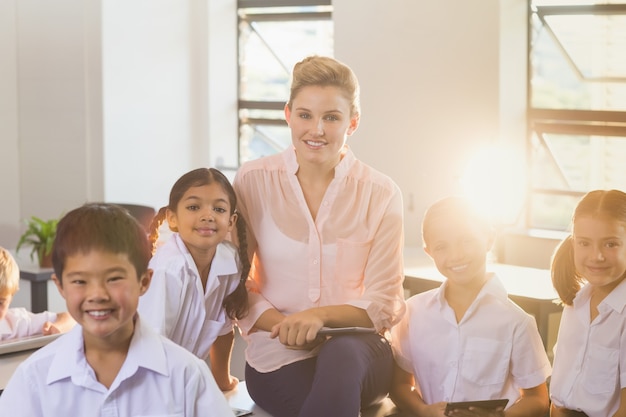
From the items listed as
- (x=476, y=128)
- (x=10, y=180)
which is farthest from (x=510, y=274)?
(x=10, y=180)

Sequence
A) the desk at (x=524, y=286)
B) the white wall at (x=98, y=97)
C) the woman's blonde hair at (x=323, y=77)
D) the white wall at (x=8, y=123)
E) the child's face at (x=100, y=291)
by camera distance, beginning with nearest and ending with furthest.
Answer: the child's face at (x=100, y=291) < the woman's blonde hair at (x=323, y=77) < the desk at (x=524, y=286) < the white wall at (x=98, y=97) < the white wall at (x=8, y=123)

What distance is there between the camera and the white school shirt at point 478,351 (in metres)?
2.59

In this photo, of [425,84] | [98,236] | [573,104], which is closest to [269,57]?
[425,84]

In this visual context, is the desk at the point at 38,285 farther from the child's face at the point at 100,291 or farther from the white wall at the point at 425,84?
the child's face at the point at 100,291

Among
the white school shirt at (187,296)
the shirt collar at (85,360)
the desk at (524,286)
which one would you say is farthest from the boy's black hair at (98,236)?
the desk at (524,286)

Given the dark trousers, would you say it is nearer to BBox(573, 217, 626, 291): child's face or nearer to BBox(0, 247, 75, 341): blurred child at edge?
BBox(573, 217, 626, 291): child's face

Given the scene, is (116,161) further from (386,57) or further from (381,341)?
(381,341)

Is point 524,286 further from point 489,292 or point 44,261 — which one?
point 44,261

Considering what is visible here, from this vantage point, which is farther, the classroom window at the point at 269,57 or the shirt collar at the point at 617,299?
the classroom window at the point at 269,57

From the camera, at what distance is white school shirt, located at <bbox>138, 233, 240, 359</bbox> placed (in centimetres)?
261

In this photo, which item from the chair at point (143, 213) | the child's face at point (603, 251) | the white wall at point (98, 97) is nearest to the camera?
the child's face at point (603, 251)

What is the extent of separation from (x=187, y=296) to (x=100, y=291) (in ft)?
2.65

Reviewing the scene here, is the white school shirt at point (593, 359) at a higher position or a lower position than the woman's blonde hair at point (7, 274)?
lower

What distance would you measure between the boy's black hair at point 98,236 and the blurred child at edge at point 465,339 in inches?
38.5
